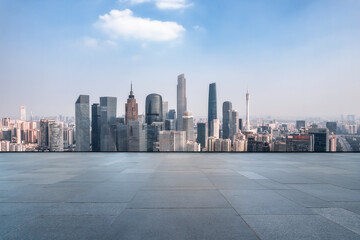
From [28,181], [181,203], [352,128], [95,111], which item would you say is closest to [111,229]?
[181,203]

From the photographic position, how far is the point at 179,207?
3.84 metres

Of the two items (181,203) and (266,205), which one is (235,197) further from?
(181,203)

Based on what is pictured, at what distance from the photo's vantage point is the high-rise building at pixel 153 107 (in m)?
171

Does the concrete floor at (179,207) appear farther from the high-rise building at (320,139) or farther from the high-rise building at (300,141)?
the high-rise building at (320,139)

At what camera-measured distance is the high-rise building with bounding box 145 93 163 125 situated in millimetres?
170875

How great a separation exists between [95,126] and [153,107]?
74196mm

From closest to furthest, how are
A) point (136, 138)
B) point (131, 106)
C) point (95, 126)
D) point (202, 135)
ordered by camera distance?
point (136, 138), point (202, 135), point (95, 126), point (131, 106)

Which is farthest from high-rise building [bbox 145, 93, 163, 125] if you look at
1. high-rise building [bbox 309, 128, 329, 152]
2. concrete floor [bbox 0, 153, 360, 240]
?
concrete floor [bbox 0, 153, 360, 240]

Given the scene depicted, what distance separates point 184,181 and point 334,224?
3409 millimetres

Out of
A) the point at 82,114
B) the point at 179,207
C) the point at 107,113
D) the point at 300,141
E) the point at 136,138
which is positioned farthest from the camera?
the point at 107,113

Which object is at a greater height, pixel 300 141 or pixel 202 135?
pixel 300 141

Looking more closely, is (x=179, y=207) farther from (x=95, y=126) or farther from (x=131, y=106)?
(x=131, y=106)

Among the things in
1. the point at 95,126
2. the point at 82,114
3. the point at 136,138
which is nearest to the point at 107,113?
the point at 95,126

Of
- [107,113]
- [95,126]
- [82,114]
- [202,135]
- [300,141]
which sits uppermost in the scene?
[107,113]
